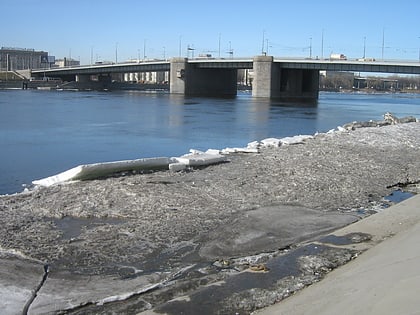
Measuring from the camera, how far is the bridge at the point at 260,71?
91938 mm

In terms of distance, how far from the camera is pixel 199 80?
4764 inches

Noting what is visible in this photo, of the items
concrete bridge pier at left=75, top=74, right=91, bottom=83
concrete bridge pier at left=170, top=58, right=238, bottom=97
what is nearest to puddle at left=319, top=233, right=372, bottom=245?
concrete bridge pier at left=170, top=58, right=238, bottom=97

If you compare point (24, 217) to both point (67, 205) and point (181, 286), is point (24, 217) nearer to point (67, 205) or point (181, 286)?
point (67, 205)

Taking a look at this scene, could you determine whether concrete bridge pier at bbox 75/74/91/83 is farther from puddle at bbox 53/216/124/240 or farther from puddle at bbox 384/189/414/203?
puddle at bbox 53/216/124/240

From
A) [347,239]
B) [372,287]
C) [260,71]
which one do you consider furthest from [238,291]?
[260,71]

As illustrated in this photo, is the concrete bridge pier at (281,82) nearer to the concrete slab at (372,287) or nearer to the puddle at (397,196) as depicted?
the puddle at (397,196)

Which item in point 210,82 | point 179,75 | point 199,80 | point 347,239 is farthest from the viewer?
point 210,82

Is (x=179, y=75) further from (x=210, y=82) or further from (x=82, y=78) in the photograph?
(x=82, y=78)

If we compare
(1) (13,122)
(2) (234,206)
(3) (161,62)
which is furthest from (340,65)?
(2) (234,206)

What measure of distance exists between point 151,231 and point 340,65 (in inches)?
3500

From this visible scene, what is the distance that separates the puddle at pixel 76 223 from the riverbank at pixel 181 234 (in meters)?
0.02

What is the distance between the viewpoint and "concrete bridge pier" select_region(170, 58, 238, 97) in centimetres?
11731

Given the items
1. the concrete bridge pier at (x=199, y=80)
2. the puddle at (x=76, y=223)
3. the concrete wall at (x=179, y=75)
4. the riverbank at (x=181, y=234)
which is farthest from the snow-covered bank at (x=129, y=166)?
the concrete bridge pier at (x=199, y=80)

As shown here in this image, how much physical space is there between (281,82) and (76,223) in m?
106
